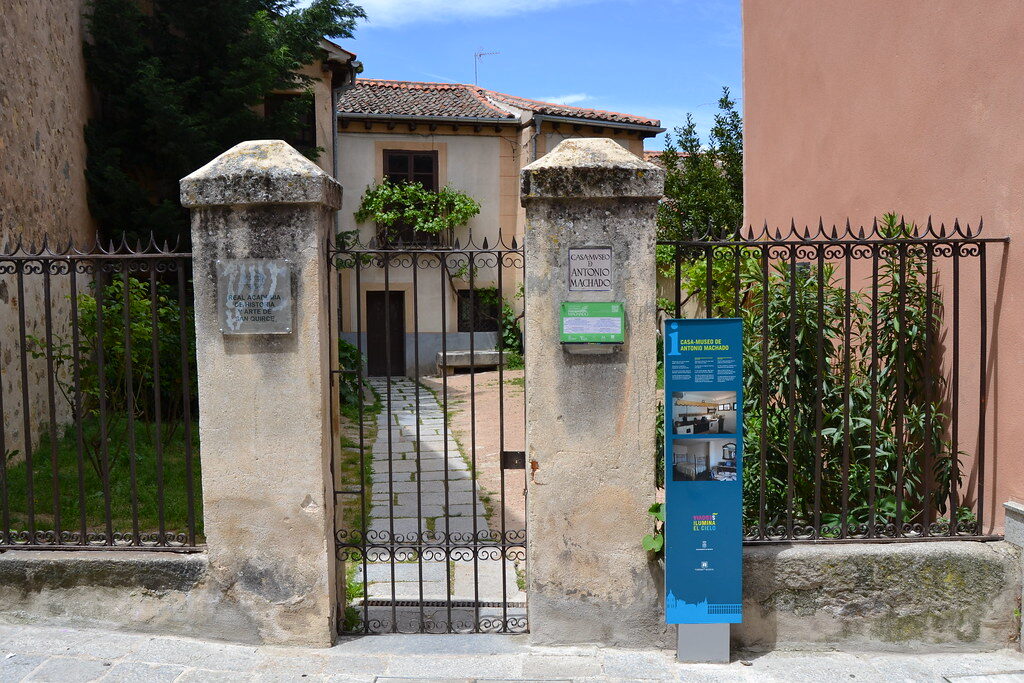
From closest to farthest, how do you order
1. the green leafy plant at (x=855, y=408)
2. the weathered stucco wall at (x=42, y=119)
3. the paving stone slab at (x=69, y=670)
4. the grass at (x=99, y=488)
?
1. the paving stone slab at (x=69, y=670)
2. the green leafy plant at (x=855, y=408)
3. the grass at (x=99, y=488)
4. the weathered stucco wall at (x=42, y=119)

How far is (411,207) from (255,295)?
1479cm

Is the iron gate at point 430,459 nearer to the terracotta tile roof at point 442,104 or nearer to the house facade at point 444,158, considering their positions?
the house facade at point 444,158

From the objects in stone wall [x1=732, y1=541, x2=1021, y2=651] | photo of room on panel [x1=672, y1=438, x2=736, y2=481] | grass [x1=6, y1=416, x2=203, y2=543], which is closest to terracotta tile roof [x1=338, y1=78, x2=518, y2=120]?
grass [x1=6, y1=416, x2=203, y2=543]

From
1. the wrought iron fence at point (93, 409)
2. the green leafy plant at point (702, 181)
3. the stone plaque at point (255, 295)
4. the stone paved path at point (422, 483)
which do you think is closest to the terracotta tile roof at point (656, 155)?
the green leafy plant at point (702, 181)

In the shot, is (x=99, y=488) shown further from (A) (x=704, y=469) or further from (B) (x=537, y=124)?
(B) (x=537, y=124)

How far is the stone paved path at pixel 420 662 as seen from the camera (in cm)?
396

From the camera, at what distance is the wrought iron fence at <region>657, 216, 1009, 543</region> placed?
4.32 metres

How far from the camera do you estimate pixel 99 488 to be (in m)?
7.24

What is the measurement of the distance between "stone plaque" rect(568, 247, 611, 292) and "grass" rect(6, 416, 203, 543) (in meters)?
3.27

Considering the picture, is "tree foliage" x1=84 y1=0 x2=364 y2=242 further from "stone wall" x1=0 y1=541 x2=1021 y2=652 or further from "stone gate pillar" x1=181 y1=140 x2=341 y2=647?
"stone wall" x1=0 y1=541 x2=1021 y2=652

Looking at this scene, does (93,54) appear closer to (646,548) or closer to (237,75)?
(237,75)

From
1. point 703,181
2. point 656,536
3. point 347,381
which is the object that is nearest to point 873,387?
point 656,536

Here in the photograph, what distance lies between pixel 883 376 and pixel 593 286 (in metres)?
1.97

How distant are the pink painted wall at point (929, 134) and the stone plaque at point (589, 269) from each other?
207 centimetres
